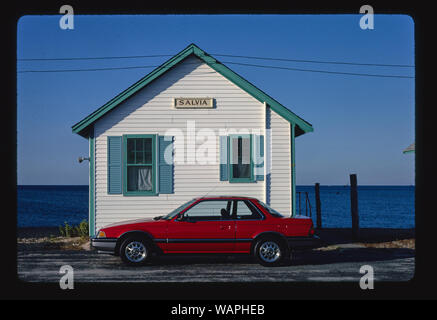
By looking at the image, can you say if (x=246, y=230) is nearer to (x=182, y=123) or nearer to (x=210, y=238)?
(x=210, y=238)

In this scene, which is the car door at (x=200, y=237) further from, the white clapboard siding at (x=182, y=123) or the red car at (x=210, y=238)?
the white clapboard siding at (x=182, y=123)

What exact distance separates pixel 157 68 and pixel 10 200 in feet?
27.7

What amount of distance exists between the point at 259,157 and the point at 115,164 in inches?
168

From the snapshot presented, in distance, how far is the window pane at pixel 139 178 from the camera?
620 inches

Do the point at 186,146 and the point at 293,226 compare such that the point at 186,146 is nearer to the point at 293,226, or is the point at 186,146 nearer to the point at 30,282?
the point at 293,226

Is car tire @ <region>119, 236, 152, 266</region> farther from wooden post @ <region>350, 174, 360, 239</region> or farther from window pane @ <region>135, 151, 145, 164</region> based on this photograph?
wooden post @ <region>350, 174, 360, 239</region>

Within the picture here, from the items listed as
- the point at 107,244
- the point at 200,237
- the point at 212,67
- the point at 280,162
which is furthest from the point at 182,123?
the point at 107,244

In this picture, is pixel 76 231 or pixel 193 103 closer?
pixel 193 103

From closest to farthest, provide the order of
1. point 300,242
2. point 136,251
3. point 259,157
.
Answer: point 300,242
point 136,251
point 259,157

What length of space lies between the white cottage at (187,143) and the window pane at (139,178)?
3 centimetres

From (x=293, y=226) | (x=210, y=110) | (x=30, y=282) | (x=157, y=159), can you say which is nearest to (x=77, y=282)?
(x=30, y=282)

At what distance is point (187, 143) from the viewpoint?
15.7 m

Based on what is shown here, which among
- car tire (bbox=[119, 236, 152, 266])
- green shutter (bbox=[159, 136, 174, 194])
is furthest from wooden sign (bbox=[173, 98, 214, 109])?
car tire (bbox=[119, 236, 152, 266])

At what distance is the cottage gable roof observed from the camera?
50.7 feet
